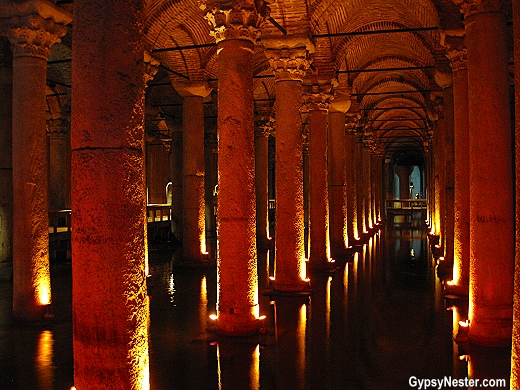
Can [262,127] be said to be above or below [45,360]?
above

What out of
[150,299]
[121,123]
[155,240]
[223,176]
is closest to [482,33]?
[223,176]

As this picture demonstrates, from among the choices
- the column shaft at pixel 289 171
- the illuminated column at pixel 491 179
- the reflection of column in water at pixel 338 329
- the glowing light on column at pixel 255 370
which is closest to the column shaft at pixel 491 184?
the illuminated column at pixel 491 179

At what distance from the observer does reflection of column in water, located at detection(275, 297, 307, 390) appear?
17.9 ft

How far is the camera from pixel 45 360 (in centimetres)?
629

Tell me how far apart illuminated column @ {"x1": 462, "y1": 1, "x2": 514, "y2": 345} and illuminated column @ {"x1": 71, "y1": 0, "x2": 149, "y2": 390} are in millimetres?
4381

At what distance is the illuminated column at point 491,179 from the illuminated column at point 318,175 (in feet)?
18.5

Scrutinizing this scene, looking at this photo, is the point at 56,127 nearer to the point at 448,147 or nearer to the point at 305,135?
the point at 305,135

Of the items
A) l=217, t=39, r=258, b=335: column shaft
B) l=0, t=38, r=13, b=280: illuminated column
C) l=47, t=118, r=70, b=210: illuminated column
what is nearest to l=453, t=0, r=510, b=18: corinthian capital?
l=217, t=39, r=258, b=335: column shaft

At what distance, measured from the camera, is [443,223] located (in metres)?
14.2

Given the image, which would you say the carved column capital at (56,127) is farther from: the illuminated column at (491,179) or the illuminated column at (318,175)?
the illuminated column at (491,179)

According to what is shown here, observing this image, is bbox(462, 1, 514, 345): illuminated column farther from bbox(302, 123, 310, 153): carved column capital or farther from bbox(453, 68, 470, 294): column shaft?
bbox(302, 123, 310, 153): carved column capital

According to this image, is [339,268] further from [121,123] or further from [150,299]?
[121,123]

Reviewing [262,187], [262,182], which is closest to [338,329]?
[262,187]

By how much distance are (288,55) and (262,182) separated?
32.0 ft
